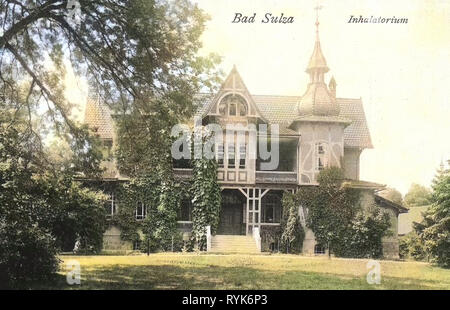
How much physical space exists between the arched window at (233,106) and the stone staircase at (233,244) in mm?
3475

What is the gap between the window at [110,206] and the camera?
15.0 meters

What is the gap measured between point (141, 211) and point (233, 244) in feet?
8.93

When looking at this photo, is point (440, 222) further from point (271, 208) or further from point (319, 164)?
point (271, 208)

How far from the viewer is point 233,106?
1603cm

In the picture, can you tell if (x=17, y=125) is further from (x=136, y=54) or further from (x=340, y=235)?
(x=340, y=235)

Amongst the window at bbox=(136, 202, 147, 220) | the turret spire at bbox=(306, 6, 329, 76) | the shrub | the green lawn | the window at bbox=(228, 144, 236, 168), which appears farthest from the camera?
the window at bbox=(228, 144, 236, 168)

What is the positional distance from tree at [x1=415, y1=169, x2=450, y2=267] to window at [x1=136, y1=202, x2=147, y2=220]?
774cm

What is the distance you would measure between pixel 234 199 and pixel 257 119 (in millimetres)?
2468

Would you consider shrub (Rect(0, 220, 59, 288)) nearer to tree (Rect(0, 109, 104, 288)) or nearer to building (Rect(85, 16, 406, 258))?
tree (Rect(0, 109, 104, 288))

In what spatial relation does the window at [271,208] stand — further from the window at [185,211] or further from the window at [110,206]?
the window at [110,206]

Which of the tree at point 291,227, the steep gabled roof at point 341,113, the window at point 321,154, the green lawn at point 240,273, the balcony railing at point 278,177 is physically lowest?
the green lawn at point 240,273

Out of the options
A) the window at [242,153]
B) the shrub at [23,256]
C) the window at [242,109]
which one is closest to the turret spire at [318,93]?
the window at [242,109]

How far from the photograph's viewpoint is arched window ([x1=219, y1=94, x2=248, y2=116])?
620 inches

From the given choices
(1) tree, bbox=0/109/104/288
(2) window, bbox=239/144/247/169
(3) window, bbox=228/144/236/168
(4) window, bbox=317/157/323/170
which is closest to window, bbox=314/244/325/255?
(4) window, bbox=317/157/323/170
